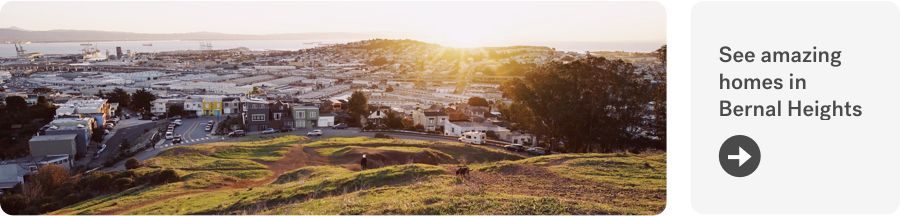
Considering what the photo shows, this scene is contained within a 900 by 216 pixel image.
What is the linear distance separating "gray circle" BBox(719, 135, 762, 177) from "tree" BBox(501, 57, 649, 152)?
404 inches

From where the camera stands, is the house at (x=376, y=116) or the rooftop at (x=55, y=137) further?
the house at (x=376, y=116)

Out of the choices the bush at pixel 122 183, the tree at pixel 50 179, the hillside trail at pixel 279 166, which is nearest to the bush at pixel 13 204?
the tree at pixel 50 179

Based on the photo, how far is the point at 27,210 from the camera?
28.7ft

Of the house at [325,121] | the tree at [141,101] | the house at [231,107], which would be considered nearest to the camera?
the house at [325,121]

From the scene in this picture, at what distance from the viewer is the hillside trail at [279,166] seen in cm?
780

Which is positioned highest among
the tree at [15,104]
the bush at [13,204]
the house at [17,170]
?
the tree at [15,104]

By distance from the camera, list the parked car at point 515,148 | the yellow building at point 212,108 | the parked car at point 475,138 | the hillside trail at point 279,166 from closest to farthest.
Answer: the hillside trail at point 279,166
the parked car at point 515,148
the parked car at point 475,138
the yellow building at point 212,108

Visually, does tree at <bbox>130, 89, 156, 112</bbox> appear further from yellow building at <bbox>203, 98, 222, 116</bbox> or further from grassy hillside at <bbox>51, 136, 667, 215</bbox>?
grassy hillside at <bbox>51, 136, 667, 215</bbox>

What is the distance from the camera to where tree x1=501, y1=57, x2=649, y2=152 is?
532 inches

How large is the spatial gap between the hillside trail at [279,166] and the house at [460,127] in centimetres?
611

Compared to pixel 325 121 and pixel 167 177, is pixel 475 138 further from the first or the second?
pixel 167 177

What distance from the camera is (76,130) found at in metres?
A: 18.4

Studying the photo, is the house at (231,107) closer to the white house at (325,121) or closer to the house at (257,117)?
the house at (257,117)

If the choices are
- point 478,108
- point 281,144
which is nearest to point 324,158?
point 281,144
